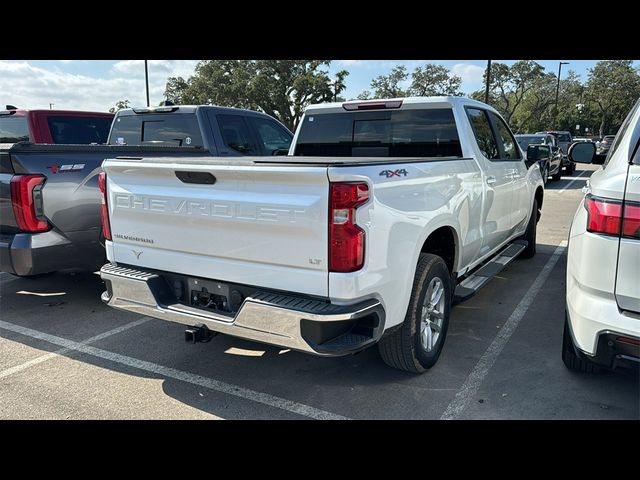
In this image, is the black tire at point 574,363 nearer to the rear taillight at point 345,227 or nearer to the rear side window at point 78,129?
the rear taillight at point 345,227

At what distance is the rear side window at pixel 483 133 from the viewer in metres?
4.77

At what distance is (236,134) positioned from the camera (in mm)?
6973

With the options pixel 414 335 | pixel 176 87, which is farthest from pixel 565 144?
pixel 176 87

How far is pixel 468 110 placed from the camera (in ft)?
15.5

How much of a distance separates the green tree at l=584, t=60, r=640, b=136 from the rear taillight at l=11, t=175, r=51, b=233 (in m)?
59.1

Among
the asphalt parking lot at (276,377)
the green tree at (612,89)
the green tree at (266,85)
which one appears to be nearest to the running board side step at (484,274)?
the asphalt parking lot at (276,377)

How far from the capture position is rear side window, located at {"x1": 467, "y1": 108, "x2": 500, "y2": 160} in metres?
4.77

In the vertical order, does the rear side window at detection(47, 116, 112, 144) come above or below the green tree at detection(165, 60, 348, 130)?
below

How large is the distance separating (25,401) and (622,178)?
12.9 feet

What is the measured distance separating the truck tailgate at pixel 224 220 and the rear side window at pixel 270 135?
396 cm

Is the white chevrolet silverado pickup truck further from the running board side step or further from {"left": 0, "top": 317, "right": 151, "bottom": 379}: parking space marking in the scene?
{"left": 0, "top": 317, "right": 151, "bottom": 379}: parking space marking

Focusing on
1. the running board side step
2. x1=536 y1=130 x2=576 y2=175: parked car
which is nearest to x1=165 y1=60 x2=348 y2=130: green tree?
x1=536 y1=130 x2=576 y2=175: parked car

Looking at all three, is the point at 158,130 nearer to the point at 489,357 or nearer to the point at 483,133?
the point at 483,133
